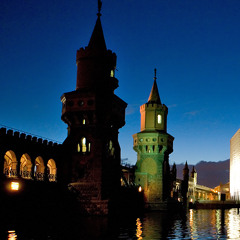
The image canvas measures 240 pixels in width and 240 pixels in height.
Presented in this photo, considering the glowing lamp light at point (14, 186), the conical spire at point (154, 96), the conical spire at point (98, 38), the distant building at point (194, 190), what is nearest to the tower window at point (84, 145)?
the glowing lamp light at point (14, 186)

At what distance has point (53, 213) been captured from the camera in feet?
107

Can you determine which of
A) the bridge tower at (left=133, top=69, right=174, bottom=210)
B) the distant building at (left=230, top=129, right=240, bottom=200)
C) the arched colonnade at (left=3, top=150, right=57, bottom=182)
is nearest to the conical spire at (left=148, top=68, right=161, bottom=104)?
the bridge tower at (left=133, top=69, right=174, bottom=210)

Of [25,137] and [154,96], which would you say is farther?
[154,96]

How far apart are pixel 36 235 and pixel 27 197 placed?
482 inches

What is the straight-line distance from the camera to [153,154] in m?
54.6

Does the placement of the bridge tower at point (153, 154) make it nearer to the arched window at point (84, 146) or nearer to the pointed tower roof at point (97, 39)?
the arched window at point (84, 146)

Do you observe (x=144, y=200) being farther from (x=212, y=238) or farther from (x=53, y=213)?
(x=212, y=238)

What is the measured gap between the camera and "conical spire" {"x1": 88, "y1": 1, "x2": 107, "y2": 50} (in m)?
38.8

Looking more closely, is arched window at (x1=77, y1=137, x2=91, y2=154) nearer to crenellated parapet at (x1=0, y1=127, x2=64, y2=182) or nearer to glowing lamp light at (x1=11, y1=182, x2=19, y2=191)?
crenellated parapet at (x1=0, y1=127, x2=64, y2=182)

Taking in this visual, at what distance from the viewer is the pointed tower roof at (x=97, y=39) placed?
38.8m

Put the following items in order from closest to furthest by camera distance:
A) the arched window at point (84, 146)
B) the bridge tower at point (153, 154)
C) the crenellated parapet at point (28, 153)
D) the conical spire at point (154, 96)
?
the crenellated parapet at point (28, 153) → the arched window at point (84, 146) → the bridge tower at point (153, 154) → the conical spire at point (154, 96)

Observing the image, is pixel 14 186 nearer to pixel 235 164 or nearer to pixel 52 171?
pixel 52 171

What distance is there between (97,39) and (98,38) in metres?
0.20

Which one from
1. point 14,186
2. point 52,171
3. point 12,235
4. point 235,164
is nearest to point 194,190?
point 235,164
